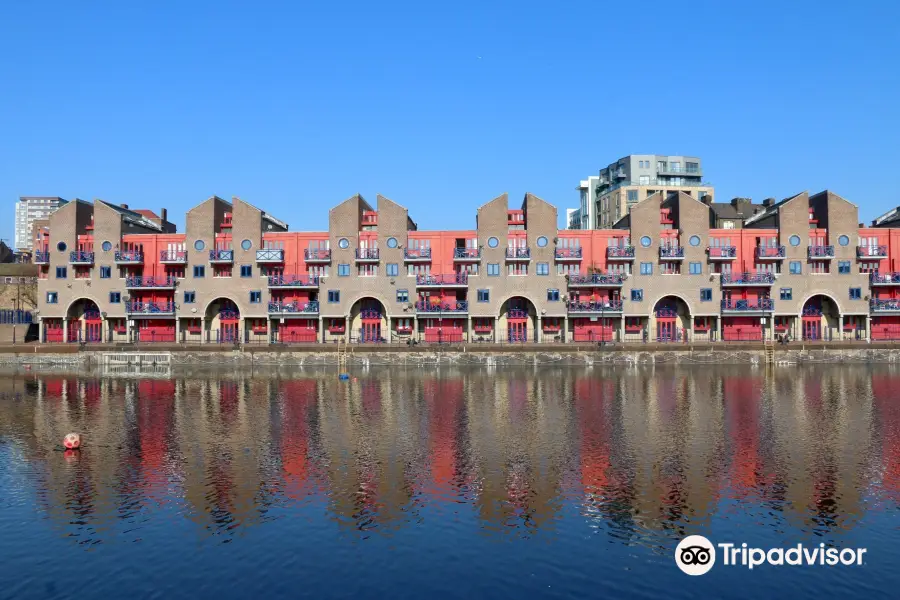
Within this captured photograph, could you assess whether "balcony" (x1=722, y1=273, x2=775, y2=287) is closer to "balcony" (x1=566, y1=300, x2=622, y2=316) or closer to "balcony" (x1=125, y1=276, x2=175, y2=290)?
"balcony" (x1=566, y1=300, x2=622, y2=316)

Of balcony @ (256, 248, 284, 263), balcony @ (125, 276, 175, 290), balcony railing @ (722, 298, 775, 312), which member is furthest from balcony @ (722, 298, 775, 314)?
balcony @ (125, 276, 175, 290)

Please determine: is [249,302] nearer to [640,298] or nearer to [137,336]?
[137,336]

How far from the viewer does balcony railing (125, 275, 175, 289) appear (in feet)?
282

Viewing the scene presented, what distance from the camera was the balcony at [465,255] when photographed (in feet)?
276

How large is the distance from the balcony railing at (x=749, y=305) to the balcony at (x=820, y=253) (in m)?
7.56

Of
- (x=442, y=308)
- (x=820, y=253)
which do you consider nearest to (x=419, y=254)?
(x=442, y=308)

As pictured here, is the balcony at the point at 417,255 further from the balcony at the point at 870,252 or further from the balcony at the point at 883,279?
the balcony at the point at 883,279

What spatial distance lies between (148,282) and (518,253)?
4736cm

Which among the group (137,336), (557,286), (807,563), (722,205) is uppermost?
(722,205)

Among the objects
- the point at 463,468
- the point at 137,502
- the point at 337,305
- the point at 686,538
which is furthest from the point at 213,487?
the point at 337,305

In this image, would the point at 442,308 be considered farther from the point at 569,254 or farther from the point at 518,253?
the point at 569,254

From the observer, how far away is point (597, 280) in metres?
83.3

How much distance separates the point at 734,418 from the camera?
1716 inches

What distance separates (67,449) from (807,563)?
35.4m
